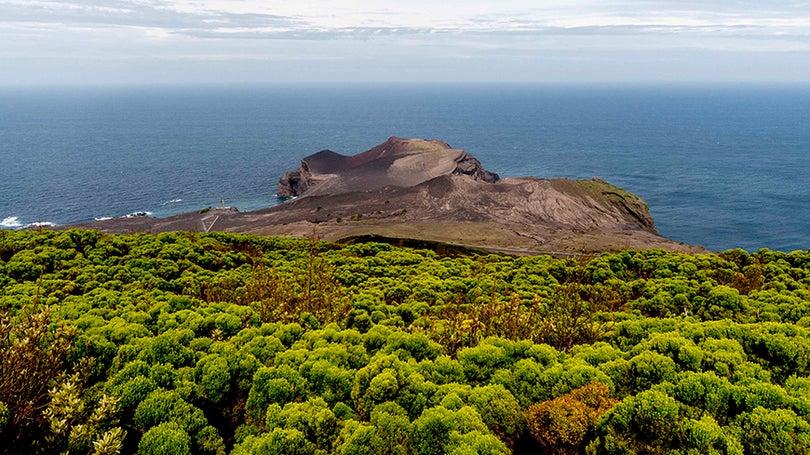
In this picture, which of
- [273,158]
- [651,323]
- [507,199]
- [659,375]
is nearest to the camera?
[659,375]

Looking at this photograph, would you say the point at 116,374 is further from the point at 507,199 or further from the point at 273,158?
the point at 273,158

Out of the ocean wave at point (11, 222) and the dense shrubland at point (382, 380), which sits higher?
the dense shrubland at point (382, 380)

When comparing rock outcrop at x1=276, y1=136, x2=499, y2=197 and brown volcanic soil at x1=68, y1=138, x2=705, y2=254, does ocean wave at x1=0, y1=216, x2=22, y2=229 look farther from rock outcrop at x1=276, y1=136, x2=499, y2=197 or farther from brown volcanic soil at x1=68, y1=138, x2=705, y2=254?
rock outcrop at x1=276, y1=136, x2=499, y2=197

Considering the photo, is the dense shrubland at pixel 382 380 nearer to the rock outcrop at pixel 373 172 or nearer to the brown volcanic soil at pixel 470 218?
the brown volcanic soil at pixel 470 218

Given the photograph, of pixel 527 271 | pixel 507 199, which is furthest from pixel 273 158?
pixel 527 271

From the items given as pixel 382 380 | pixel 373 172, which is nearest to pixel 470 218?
pixel 373 172

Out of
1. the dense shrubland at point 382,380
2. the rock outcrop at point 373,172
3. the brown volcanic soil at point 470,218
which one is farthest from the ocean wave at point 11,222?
the dense shrubland at point 382,380

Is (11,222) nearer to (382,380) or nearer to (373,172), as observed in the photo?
(373,172)
